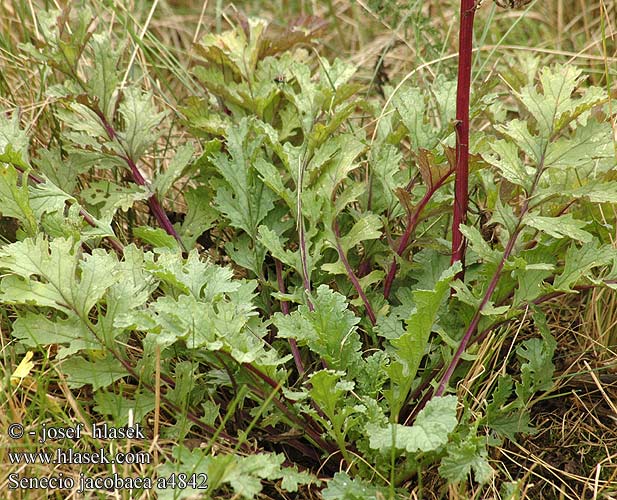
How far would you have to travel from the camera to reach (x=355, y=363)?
178 centimetres

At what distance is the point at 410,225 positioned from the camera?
1930mm

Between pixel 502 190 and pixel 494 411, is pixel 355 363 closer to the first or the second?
pixel 494 411

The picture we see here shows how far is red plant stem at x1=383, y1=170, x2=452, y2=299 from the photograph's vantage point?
185cm

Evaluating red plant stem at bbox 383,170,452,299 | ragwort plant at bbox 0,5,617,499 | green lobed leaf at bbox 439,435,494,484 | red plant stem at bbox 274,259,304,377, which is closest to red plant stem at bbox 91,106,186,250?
ragwort plant at bbox 0,5,617,499

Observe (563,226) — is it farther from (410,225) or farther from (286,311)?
(286,311)

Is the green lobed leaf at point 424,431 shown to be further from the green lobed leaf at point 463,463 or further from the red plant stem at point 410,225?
the red plant stem at point 410,225

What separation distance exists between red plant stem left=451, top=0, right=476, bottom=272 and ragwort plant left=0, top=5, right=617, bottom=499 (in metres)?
0.04

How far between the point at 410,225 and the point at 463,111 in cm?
33

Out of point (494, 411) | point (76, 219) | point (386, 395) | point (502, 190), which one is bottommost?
point (494, 411)

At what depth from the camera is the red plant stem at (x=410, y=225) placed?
6.06ft

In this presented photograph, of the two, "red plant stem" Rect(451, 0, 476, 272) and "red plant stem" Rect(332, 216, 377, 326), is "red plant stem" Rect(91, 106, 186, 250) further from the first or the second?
"red plant stem" Rect(451, 0, 476, 272)

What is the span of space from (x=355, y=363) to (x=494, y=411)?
1.10ft

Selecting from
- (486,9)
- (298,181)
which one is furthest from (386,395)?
(486,9)

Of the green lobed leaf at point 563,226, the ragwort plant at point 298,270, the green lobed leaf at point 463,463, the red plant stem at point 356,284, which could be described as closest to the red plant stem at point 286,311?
the ragwort plant at point 298,270
